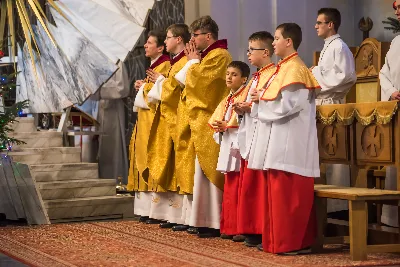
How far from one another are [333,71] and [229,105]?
2.94ft

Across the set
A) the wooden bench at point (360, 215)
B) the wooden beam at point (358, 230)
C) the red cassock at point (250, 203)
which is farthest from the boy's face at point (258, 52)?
the wooden beam at point (358, 230)

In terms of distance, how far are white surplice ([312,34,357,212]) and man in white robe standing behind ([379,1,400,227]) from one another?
0.28 meters

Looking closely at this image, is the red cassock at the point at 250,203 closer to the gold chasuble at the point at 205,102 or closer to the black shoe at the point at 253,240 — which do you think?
the black shoe at the point at 253,240

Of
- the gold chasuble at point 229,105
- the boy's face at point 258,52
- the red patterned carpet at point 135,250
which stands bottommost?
the red patterned carpet at point 135,250

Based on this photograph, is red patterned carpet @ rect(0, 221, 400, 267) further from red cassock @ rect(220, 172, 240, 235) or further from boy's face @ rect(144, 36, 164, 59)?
boy's face @ rect(144, 36, 164, 59)

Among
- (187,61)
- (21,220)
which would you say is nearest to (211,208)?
(187,61)

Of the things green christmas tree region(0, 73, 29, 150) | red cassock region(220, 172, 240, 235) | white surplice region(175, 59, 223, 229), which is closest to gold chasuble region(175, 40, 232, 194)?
white surplice region(175, 59, 223, 229)

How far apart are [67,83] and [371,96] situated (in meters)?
3.98

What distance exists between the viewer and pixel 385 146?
20.6 ft

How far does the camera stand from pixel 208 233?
7.76 metres

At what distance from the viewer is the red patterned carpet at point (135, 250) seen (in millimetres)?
6138

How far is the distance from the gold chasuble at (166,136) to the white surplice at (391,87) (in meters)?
1.99

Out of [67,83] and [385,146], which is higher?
[67,83]

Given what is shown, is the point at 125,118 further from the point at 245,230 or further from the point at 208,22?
the point at 245,230
